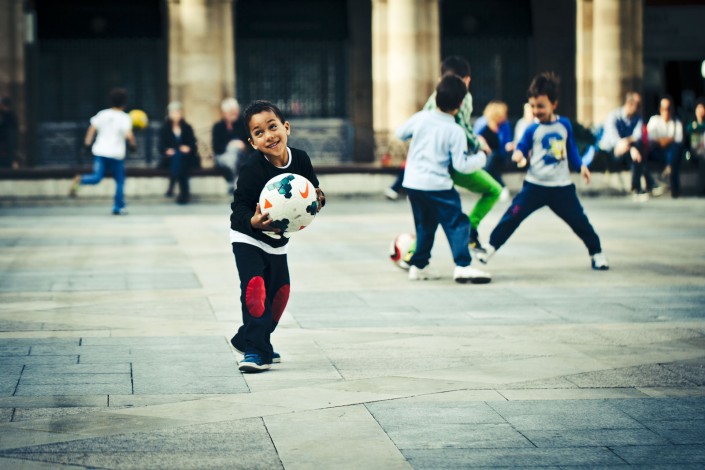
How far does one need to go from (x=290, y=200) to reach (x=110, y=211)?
46.1 feet

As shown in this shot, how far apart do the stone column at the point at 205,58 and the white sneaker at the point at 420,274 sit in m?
14.2

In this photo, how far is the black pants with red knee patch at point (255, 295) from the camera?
25.1ft

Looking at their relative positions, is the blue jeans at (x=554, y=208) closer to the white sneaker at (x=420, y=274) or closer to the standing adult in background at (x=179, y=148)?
the white sneaker at (x=420, y=274)

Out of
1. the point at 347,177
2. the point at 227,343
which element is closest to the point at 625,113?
the point at 347,177

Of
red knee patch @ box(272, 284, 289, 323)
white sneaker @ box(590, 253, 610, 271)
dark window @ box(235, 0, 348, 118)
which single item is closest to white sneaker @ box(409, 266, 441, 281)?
white sneaker @ box(590, 253, 610, 271)

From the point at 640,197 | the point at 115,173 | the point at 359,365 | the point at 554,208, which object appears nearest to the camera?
the point at 359,365

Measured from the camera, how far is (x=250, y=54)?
31234mm

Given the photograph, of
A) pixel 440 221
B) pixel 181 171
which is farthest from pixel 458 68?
pixel 181 171

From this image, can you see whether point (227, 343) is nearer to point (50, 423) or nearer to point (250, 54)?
point (50, 423)

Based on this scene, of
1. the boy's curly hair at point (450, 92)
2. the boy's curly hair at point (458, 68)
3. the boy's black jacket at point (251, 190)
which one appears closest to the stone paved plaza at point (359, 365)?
the boy's black jacket at point (251, 190)

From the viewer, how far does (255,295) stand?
25.2 feet

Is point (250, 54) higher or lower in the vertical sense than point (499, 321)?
higher

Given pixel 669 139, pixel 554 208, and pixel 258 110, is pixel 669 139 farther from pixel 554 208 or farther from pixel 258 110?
pixel 258 110

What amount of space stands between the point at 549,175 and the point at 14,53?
16.8 metres
